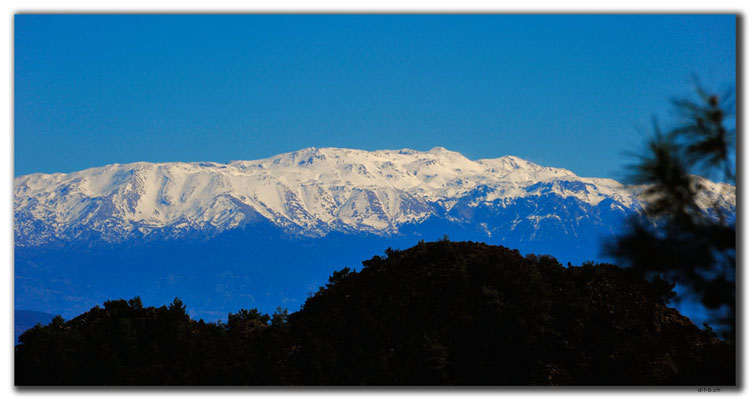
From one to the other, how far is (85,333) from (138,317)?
160cm

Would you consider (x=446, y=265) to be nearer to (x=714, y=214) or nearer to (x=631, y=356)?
(x=631, y=356)

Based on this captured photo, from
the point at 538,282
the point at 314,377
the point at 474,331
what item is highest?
the point at 538,282

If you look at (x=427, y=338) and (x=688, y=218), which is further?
(x=427, y=338)

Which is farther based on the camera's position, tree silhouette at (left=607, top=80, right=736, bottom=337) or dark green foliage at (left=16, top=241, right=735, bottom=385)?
dark green foliage at (left=16, top=241, right=735, bottom=385)

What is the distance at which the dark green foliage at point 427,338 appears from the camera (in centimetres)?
1925

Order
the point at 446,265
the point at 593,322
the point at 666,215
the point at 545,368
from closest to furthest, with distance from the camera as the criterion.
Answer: the point at 666,215 < the point at 545,368 < the point at 593,322 < the point at 446,265

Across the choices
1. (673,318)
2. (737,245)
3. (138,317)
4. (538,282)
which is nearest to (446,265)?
(538,282)

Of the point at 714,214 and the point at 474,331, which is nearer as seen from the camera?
the point at 714,214

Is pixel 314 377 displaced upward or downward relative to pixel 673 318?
downward

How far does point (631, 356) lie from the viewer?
20.2 metres

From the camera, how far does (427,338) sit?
20.2 m

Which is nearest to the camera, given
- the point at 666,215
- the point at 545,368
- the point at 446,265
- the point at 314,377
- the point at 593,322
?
the point at 666,215

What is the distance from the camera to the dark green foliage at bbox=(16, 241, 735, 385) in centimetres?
1925

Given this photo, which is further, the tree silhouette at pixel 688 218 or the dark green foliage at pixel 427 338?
the dark green foliage at pixel 427 338
